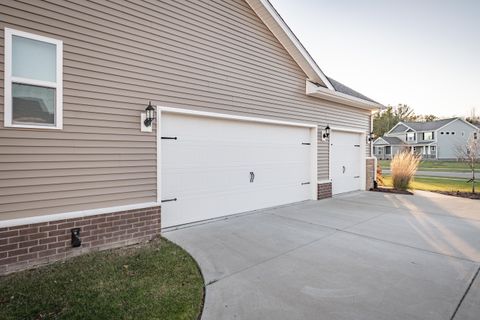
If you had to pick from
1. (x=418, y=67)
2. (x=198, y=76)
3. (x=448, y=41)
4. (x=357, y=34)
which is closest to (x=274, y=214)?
(x=198, y=76)

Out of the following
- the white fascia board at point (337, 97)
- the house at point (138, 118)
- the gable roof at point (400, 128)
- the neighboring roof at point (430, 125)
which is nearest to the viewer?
the house at point (138, 118)

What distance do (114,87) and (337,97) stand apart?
6.80m

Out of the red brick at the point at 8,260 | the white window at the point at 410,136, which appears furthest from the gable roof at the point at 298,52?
the white window at the point at 410,136

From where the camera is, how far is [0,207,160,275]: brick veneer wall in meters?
3.41

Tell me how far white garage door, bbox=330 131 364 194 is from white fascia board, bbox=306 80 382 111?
110 cm

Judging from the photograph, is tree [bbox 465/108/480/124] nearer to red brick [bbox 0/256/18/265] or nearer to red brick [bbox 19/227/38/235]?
red brick [bbox 19/227/38/235]

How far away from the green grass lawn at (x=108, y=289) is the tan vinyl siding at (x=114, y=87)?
892mm

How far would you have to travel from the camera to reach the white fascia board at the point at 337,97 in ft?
25.7

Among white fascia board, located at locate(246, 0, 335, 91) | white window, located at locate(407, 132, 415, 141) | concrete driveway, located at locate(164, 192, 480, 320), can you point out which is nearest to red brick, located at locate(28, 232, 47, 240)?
concrete driveway, located at locate(164, 192, 480, 320)

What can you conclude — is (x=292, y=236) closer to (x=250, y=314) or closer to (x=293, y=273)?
(x=293, y=273)

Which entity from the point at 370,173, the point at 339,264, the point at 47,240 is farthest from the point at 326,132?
the point at 47,240

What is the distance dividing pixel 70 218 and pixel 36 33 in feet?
8.71

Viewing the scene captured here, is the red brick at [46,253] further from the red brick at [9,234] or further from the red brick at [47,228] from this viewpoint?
the red brick at [9,234]

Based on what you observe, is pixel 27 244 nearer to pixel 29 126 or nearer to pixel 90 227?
pixel 90 227
